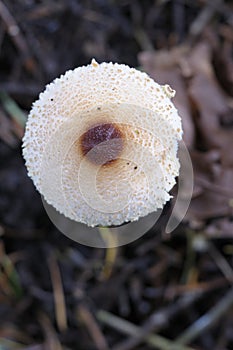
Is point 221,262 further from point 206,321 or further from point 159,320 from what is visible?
point 159,320

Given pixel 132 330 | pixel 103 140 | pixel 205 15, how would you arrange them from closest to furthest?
pixel 103 140 < pixel 132 330 < pixel 205 15

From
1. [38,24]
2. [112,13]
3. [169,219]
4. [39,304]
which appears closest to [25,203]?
[39,304]

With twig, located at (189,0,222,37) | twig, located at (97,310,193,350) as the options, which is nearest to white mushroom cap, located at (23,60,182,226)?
twig, located at (97,310,193,350)

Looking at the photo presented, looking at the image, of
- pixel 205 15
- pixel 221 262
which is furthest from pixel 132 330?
pixel 205 15

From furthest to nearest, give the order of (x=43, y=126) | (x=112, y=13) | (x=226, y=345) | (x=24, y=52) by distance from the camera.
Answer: (x=112, y=13) → (x=24, y=52) → (x=226, y=345) → (x=43, y=126)

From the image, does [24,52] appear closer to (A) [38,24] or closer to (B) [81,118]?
(A) [38,24]

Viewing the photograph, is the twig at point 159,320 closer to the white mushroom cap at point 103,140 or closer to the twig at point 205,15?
the white mushroom cap at point 103,140
